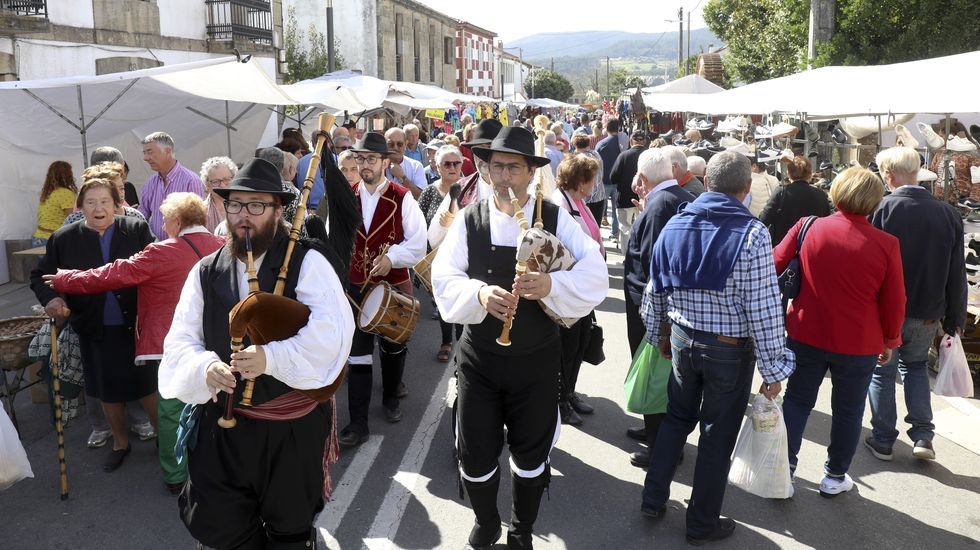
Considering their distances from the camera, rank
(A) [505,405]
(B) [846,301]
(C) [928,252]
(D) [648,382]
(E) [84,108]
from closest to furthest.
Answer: (A) [505,405], (B) [846,301], (D) [648,382], (C) [928,252], (E) [84,108]

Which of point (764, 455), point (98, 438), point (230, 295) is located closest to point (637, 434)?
point (764, 455)

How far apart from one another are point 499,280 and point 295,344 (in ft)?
3.60

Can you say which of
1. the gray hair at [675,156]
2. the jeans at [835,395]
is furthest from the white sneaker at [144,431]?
the jeans at [835,395]

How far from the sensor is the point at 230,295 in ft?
9.77

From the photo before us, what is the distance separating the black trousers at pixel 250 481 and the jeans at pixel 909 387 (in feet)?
11.8

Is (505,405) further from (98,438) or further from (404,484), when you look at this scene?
(98,438)

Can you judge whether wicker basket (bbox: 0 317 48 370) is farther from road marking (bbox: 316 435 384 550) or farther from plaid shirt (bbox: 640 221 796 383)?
plaid shirt (bbox: 640 221 796 383)

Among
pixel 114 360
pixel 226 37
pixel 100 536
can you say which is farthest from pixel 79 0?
pixel 100 536

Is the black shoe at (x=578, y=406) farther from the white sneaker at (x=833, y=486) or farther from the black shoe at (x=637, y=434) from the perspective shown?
the white sneaker at (x=833, y=486)

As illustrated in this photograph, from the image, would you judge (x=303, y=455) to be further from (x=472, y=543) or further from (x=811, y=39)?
(x=811, y=39)

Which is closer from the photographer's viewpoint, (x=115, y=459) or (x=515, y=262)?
(x=515, y=262)

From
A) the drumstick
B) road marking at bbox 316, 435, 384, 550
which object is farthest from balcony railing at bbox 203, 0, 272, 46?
road marking at bbox 316, 435, 384, 550

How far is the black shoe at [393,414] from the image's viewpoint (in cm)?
573

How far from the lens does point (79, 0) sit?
533 inches
